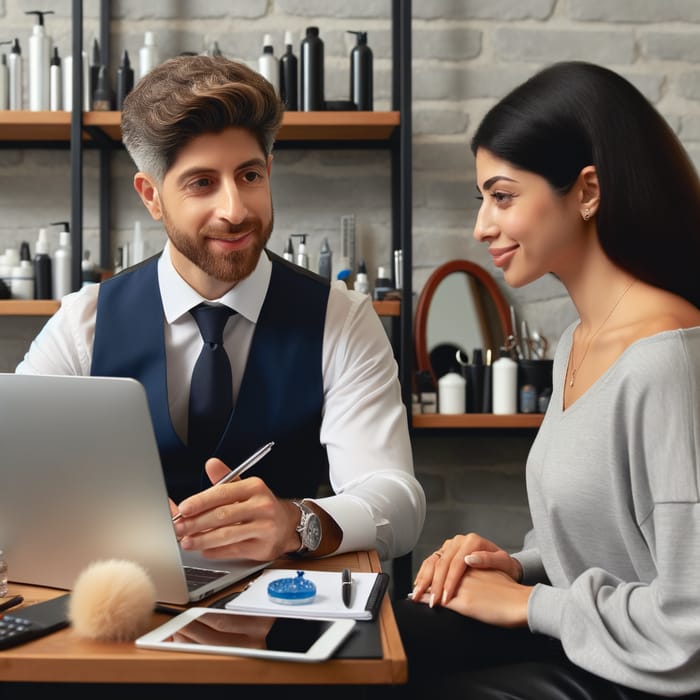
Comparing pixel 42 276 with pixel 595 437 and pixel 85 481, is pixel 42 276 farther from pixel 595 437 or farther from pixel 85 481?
pixel 595 437

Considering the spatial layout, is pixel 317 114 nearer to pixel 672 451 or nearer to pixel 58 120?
pixel 58 120

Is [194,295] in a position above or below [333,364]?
above

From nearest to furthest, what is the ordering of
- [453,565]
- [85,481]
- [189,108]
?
[85,481], [453,565], [189,108]

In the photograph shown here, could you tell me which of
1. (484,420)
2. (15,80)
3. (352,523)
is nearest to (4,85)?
(15,80)

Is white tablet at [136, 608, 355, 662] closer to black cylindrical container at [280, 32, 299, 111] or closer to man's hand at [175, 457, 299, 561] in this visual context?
man's hand at [175, 457, 299, 561]

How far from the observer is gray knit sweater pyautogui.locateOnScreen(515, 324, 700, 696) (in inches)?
35.9

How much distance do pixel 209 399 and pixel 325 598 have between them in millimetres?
636

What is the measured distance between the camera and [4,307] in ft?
7.33

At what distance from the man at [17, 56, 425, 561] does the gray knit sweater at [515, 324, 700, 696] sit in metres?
0.34

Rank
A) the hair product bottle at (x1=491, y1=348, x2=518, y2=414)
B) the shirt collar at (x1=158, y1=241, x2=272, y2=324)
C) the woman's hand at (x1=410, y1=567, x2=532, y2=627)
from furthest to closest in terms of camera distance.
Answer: the hair product bottle at (x1=491, y1=348, x2=518, y2=414) < the shirt collar at (x1=158, y1=241, x2=272, y2=324) < the woman's hand at (x1=410, y1=567, x2=532, y2=627)

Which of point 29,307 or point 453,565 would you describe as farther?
point 29,307

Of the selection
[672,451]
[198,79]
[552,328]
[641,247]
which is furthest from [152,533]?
[552,328]

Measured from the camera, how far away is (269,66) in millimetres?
2285

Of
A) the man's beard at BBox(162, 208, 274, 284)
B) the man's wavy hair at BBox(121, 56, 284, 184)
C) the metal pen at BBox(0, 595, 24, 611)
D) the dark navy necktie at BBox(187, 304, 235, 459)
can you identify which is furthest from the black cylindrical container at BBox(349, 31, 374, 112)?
the metal pen at BBox(0, 595, 24, 611)
